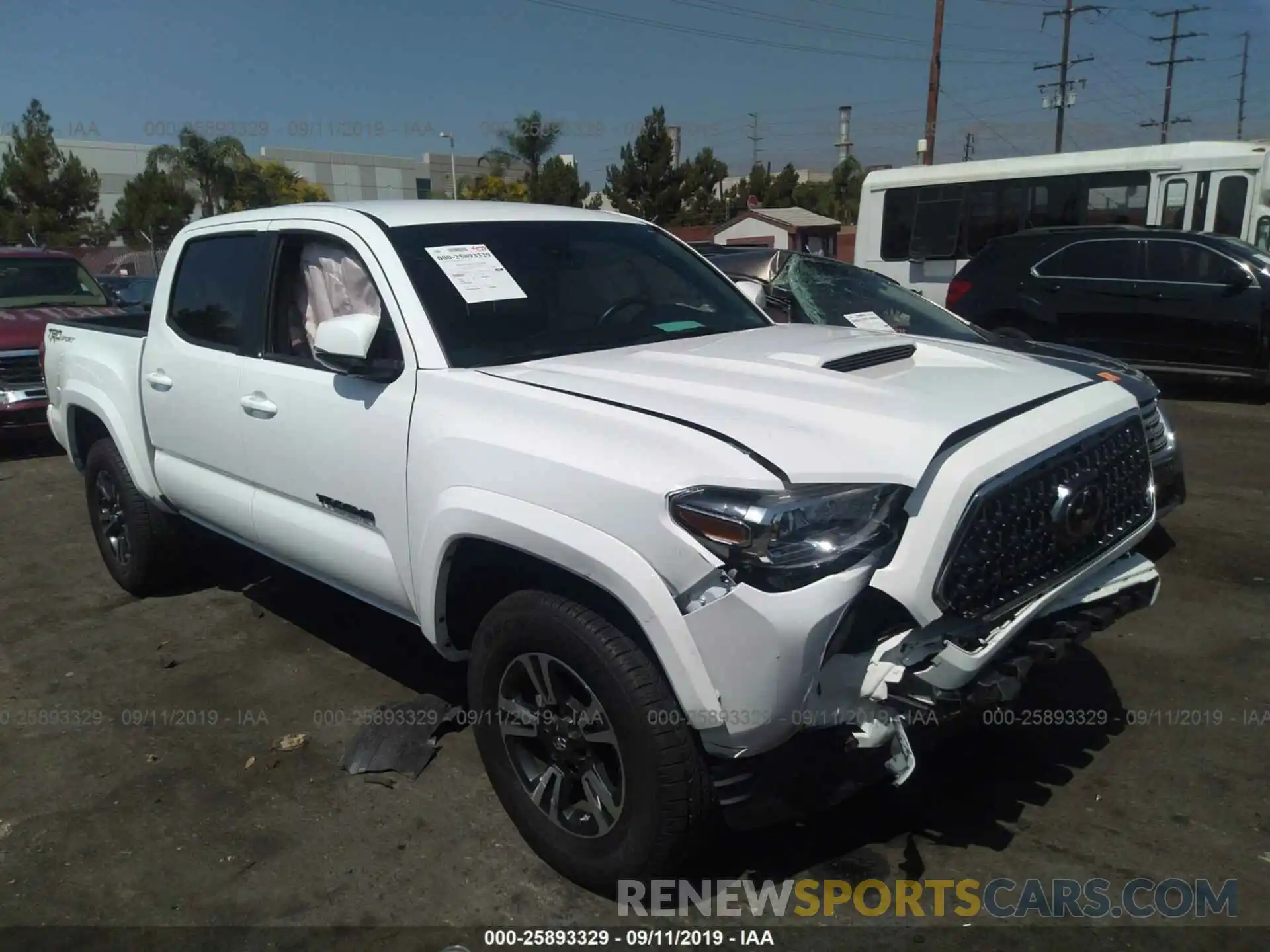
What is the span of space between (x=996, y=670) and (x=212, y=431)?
3.14 metres

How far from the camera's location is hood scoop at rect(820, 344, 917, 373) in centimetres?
297

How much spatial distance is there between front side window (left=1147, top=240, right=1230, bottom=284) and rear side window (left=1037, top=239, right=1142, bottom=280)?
0.46 ft

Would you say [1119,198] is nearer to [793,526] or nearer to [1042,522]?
[1042,522]

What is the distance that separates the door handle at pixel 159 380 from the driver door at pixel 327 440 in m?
0.73

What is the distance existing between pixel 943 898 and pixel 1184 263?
9.18 meters

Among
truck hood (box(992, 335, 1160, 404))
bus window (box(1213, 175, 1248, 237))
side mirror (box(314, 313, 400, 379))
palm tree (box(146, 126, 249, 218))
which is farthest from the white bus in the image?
palm tree (box(146, 126, 249, 218))

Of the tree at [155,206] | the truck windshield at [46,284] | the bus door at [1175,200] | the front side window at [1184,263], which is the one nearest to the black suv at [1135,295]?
the front side window at [1184,263]

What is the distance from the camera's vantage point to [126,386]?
469 centimetres

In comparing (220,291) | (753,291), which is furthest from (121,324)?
(753,291)

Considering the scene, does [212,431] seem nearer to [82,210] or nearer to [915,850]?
[915,850]

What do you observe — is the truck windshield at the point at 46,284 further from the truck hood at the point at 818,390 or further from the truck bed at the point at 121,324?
the truck hood at the point at 818,390

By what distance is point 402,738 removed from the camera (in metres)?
3.59

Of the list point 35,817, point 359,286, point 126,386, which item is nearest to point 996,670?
point 359,286

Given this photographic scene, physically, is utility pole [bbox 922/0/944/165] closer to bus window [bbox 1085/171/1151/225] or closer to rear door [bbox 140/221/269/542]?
bus window [bbox 1085/171/1151/225]
